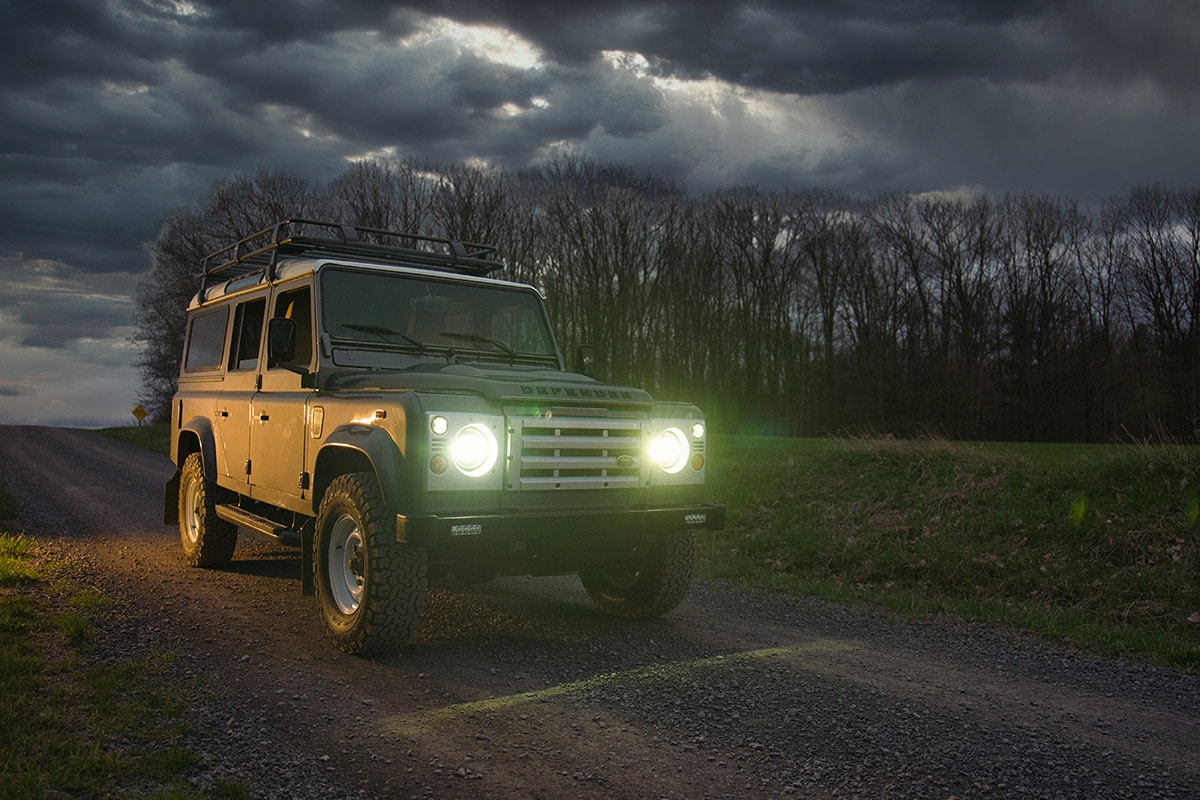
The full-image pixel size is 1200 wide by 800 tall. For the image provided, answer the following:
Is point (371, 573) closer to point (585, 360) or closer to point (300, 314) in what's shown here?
point (300, 314)

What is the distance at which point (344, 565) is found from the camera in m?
5.81

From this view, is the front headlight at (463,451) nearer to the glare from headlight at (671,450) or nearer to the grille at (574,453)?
the grille at (574,453)

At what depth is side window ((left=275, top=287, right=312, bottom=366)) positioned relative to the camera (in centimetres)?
645

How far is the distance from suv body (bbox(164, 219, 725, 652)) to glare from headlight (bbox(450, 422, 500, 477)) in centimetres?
1

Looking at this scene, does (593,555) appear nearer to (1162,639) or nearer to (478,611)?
(478,611)

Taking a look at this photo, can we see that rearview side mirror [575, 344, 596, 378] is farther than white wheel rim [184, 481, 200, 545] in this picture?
No

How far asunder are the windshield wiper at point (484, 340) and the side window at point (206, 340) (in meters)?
2.77

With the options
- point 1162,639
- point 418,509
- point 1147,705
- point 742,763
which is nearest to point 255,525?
point 418,509

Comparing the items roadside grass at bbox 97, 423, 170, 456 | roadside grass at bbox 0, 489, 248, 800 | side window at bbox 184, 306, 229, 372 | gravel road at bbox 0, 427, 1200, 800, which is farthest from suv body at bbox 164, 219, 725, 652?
roadside grass at bbox 97, 423, 170, 456

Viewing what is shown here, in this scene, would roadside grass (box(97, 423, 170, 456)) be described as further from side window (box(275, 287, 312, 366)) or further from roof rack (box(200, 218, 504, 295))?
side window (box(275, 287, 312, 366))

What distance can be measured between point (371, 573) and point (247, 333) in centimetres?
350

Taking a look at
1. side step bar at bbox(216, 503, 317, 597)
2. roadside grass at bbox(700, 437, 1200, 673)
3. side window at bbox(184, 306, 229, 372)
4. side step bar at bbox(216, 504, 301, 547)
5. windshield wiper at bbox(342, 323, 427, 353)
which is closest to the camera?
side step bar at bbox(216, 503, 317, 597)

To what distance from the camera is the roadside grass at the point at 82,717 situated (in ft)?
11.6

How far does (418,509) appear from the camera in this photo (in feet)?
16.2
